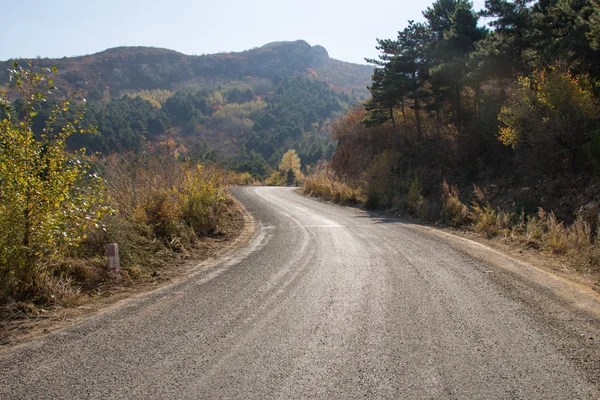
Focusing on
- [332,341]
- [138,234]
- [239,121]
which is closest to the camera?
[332,341]

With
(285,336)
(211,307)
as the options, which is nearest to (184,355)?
(285,336)

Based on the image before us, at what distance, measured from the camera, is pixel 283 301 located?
17.5 ft

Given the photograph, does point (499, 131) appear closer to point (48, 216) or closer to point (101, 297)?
point (101, 297)

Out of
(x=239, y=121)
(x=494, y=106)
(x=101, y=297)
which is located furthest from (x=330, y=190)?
(x=239, y=121)

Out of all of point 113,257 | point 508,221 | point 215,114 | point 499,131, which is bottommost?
point 113,257

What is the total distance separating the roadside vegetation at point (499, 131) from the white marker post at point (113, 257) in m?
8.37

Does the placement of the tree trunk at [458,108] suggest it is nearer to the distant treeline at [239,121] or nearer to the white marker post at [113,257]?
the white marker post at [113,257]

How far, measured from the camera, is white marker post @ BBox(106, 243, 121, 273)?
21.8 feet

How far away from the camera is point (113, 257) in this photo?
21.9 feet

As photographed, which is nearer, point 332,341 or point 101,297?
point 332,341

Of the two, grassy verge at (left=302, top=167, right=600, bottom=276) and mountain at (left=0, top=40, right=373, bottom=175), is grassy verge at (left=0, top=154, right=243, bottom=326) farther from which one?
mountain at (left=0, top=40, right=373, bottom=175)

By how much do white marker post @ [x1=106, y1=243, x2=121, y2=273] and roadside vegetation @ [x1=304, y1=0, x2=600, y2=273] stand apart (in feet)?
27.5

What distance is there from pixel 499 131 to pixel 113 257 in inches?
663

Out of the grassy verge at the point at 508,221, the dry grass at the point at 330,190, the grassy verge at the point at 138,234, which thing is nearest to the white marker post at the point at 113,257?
the grassy verge at the point at 138,234
